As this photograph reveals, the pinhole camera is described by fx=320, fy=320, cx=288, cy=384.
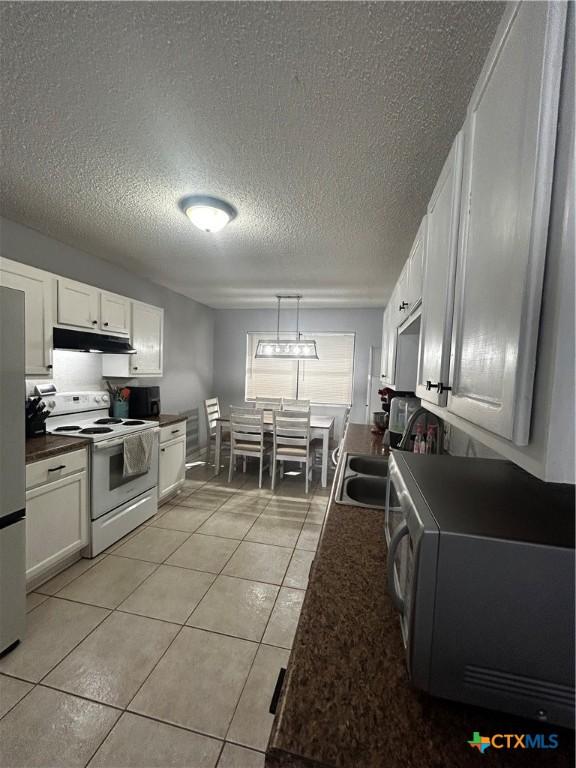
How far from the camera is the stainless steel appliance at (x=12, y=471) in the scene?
150cm

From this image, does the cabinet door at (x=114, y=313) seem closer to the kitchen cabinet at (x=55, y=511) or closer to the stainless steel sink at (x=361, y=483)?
the kitchen cabinet at (x=55, y=511)

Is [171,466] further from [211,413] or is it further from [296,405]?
[296,405]

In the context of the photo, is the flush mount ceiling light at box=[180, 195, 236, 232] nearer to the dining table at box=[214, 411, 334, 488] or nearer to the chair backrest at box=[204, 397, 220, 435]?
the dining table at box=[214, 411, 334, 488]

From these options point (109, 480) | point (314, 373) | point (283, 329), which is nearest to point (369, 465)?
point (109, 480)

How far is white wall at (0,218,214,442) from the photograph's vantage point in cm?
237

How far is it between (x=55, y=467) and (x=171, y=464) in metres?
1.37

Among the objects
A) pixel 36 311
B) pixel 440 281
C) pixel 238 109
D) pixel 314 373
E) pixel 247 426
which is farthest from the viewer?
pixel 314 373

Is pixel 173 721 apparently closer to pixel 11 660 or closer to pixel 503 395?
pixel 11 660

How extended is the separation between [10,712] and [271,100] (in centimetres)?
259

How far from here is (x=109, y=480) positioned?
2.46 meters

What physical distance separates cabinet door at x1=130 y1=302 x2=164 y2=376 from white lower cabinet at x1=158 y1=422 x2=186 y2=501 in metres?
0.70

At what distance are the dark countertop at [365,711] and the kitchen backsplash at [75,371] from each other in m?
2.72

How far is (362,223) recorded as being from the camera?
2076mm

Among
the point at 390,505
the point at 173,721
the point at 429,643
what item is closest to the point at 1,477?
the point at 173,721
